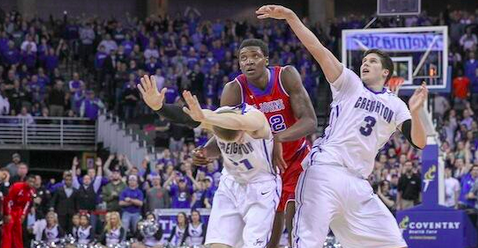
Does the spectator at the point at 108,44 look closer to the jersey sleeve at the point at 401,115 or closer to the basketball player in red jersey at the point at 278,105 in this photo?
the basketball player in red jersey at the point at 278,105

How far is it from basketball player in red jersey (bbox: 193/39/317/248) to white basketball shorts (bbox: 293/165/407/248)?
1.33 feet

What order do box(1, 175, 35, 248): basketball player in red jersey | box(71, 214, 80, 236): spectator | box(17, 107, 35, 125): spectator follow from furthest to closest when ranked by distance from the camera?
box(17, 107, 35, 125): spectator → box(71, 214, 80, 236): spectator → box(1, 175, 35, 248): basketball player in red jersey

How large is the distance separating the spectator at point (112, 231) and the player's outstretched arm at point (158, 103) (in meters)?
11.0

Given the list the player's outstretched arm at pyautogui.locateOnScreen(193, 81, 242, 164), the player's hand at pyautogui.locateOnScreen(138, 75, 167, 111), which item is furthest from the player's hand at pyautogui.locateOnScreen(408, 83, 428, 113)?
the player's hand at pyautogui.locateOnScreen(138, 75, 167, 111)

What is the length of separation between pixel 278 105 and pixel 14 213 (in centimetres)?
912

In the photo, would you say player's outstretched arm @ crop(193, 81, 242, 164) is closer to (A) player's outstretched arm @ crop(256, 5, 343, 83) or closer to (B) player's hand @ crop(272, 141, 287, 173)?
(B) player's hand @ crop(272, 141, 287, 173)

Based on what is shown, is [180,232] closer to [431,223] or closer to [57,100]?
[431,223]

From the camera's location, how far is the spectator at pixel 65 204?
21.0 meters

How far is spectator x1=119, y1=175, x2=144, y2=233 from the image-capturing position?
69.1 feet

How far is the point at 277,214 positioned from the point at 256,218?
2.65 ft

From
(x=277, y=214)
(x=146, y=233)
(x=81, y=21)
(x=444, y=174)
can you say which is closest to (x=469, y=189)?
(x=444, y=174)

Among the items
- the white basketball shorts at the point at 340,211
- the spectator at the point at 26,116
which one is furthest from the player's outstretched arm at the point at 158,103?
the spectator at the point at 26,116

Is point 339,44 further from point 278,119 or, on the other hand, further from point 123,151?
point 278,119

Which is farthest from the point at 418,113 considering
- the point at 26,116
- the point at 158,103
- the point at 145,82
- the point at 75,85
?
the point at 75,85
